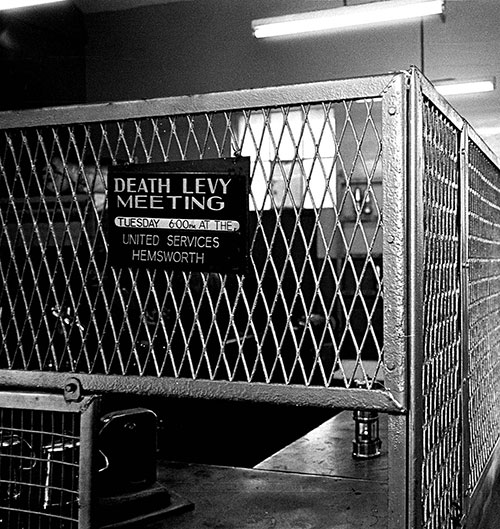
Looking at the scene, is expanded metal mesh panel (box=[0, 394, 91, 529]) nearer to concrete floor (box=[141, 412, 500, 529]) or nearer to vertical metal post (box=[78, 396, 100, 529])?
vertical metal post (box=[78, 396, 100, 529])

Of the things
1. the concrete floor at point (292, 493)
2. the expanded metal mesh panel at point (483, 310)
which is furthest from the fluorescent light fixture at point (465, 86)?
the concrete floor at point (292, 493)

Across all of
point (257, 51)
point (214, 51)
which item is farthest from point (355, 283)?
point (214, 51)

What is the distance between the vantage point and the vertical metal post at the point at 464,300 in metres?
1.32

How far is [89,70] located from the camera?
8.48m

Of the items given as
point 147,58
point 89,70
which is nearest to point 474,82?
point 147,58

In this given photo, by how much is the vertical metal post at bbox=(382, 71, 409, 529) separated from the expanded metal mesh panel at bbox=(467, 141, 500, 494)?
0.50 metres

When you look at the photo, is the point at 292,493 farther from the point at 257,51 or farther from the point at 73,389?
the point at 257,51

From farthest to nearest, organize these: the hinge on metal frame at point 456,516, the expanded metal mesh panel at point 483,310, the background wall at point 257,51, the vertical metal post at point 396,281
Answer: the background wall at point 257,51
the expanded metal mesh panel at point 483,310
the hinge on metal frame at point 456,516
the vertical metal post at point 396,281

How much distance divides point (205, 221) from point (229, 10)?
23.8 feet

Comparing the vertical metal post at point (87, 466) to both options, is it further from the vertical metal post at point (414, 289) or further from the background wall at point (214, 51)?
the background wall at point (214, 51)

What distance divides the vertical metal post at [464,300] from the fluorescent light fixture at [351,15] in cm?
366

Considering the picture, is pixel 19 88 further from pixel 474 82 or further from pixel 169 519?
pixel 169 519

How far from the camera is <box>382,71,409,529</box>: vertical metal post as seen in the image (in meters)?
0.94

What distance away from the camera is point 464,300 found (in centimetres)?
135
